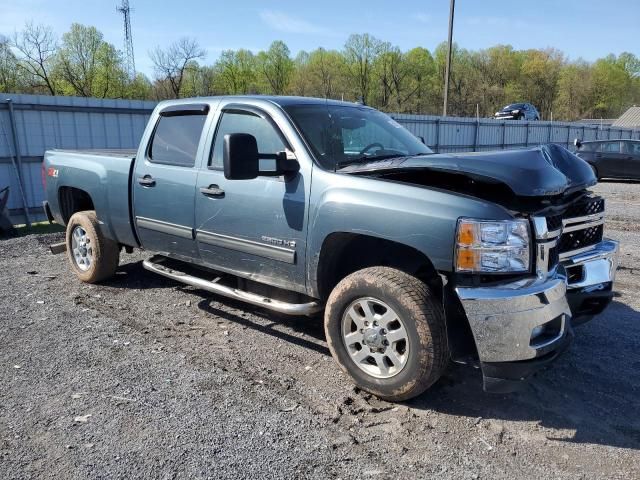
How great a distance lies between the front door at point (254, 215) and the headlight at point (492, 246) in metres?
1.18

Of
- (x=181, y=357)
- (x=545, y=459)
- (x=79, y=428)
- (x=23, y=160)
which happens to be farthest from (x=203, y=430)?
(x=23, y=160)

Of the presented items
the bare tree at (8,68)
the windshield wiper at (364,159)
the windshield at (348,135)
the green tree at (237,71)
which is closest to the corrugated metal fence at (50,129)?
the windshield at (348,135)

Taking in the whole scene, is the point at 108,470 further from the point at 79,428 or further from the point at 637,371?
the point at 637,371

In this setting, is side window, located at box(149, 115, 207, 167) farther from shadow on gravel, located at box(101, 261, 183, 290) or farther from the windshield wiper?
shadow on gravel, located at box(101, 261, 183, 290)

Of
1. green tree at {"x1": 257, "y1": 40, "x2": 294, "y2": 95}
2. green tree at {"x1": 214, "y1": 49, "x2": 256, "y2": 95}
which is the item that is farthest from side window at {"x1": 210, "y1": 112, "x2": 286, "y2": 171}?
green tree at {"x1": 257, "y1": 40, "x2": 294, "y2": 95}

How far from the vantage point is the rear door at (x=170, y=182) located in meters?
4.64

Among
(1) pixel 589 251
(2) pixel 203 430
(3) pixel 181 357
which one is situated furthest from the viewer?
(3) pixel 181 357

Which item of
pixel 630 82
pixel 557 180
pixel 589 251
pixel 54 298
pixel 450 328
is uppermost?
pixel 630 82

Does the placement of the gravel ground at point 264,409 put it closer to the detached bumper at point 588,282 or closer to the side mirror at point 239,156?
the detached bumper at point 588,282

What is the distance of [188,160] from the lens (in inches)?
185

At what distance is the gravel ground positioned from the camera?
2844mm

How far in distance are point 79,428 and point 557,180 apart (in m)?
3.23

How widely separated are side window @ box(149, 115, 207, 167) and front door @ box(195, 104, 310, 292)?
0.98ft

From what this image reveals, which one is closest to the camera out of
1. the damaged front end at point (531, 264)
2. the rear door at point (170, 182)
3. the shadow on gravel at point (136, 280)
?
the damaged front end at point (531, 264)
